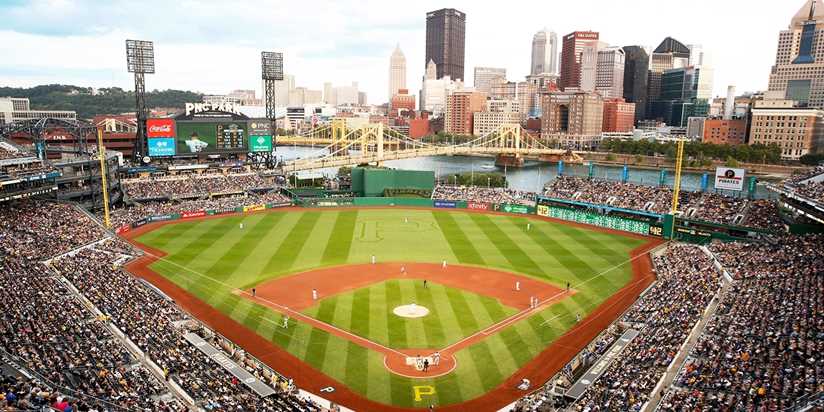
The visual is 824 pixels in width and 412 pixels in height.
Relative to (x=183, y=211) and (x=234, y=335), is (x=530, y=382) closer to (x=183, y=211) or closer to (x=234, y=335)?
(x=234, y=335)

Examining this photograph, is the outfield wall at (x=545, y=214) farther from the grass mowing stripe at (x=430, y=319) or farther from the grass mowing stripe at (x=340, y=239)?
the grass mowing stripe at (x=430, y=319)

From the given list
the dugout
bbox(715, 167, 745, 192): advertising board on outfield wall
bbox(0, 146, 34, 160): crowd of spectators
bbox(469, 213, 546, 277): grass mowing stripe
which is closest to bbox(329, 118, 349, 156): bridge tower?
the dugout

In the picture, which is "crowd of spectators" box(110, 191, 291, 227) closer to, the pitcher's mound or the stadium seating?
the pitcher's mound

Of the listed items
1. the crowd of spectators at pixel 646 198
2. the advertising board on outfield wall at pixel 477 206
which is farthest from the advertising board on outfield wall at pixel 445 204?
the crowd of spectators at pixel 646 198

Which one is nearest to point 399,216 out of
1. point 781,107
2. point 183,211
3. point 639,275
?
point 183,211

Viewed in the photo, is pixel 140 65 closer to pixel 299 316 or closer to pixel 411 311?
pixel 299 316

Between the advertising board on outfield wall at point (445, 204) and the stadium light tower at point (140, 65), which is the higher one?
the stadium light tower at point (140, 65)

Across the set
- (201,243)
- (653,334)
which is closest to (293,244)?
(201,243)
